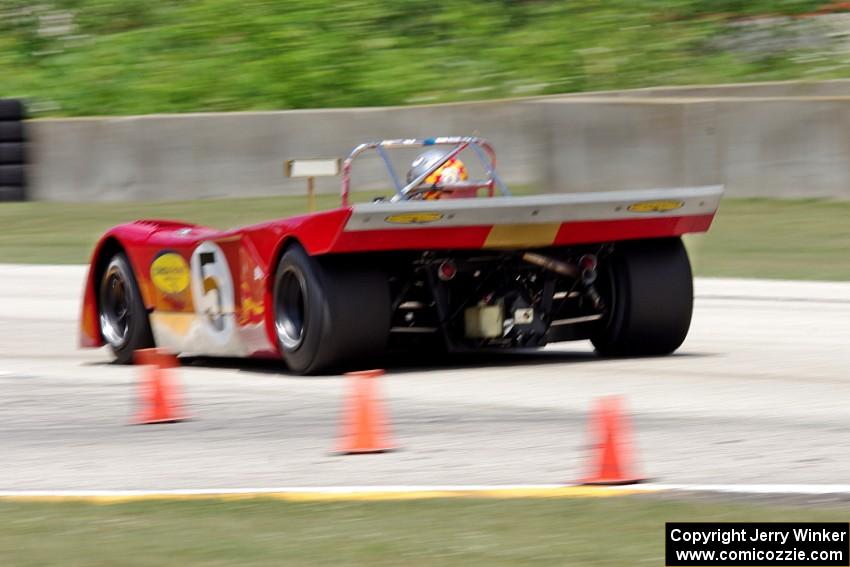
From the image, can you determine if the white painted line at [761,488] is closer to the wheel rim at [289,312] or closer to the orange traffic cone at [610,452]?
the orange traffic cone at [610,452]

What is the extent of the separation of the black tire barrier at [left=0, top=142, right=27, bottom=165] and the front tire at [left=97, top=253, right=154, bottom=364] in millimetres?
12113

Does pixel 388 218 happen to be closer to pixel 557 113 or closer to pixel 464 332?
pixel 464 332

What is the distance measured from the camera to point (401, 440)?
7383 millimetres

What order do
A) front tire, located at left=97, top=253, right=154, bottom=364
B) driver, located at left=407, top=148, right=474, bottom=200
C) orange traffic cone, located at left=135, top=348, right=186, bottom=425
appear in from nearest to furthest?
orange traffic cone, located at left=135, top=348, right=186, bottom=425 → driver, located at left=407, top=148, right=474, bottom=200 → front tire, located at left=97, top=253, right=154, bottom=364

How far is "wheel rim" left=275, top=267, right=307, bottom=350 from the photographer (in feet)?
31.3

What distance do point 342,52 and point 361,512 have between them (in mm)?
21790

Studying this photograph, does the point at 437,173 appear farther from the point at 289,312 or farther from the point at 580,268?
the point at 289,312

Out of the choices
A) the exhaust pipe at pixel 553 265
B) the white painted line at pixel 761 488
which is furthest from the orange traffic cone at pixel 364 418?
the exhaust pipe at pixel 553 265

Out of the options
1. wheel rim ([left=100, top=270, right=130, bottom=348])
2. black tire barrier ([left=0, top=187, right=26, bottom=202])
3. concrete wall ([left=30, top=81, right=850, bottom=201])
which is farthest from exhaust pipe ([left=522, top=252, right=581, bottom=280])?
black tire barrier ([left=0, top=187, right=26, bottom=202])

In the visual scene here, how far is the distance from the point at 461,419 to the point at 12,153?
648 inches

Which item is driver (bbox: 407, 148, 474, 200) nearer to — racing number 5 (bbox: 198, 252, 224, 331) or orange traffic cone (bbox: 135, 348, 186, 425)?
racing number 5 (bbox: 198, 252, 224, 331)

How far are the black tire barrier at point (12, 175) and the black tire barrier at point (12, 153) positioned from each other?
75 mm

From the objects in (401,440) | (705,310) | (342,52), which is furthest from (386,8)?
(401,440)

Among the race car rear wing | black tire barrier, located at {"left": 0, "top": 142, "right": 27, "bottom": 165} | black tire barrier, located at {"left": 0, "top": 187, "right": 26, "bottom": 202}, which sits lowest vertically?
the race car rear wing
